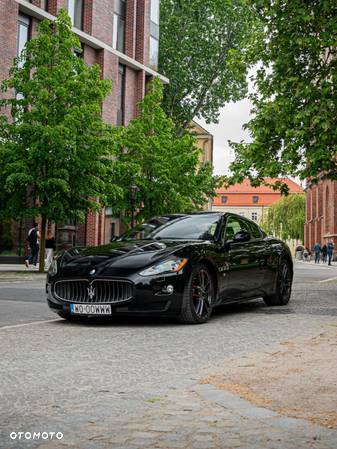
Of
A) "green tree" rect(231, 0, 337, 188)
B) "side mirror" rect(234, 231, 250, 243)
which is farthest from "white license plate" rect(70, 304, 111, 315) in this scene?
"green tree" rect(231, 0, 337, 188)

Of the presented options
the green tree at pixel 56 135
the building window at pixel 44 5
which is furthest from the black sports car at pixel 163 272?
the building window at pixel 44 5

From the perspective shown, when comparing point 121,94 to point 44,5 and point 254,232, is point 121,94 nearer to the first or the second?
point 44,5

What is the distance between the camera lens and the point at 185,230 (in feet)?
31.9

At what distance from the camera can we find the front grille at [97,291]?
8.21m

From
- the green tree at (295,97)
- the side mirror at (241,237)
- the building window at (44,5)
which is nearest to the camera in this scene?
the side mirror at (241,237)

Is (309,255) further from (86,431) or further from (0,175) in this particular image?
(86,431)

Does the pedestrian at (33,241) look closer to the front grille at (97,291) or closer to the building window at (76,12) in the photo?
the building window at (76,12)

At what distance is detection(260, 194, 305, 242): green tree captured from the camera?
92438 mm

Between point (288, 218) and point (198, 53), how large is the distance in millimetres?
Answer: 51581

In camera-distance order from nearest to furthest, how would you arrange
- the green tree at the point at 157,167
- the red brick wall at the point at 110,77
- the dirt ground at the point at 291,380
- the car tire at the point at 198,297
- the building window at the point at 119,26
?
the dirt ground at the point at 291,380
the car tire at the point at 198,297
the green tree at the point at 157,167
the red brick wall at the point at 110,77
the building window at the point at 119,26

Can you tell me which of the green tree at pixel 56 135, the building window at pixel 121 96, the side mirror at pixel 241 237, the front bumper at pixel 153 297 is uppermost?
the building window at pixel 121 96

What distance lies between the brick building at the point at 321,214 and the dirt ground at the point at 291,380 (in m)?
61.3

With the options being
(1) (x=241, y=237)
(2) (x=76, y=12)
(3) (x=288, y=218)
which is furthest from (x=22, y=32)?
(3) (x=288, y=218)

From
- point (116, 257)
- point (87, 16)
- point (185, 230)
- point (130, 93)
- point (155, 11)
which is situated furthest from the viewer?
point (155, 11)
